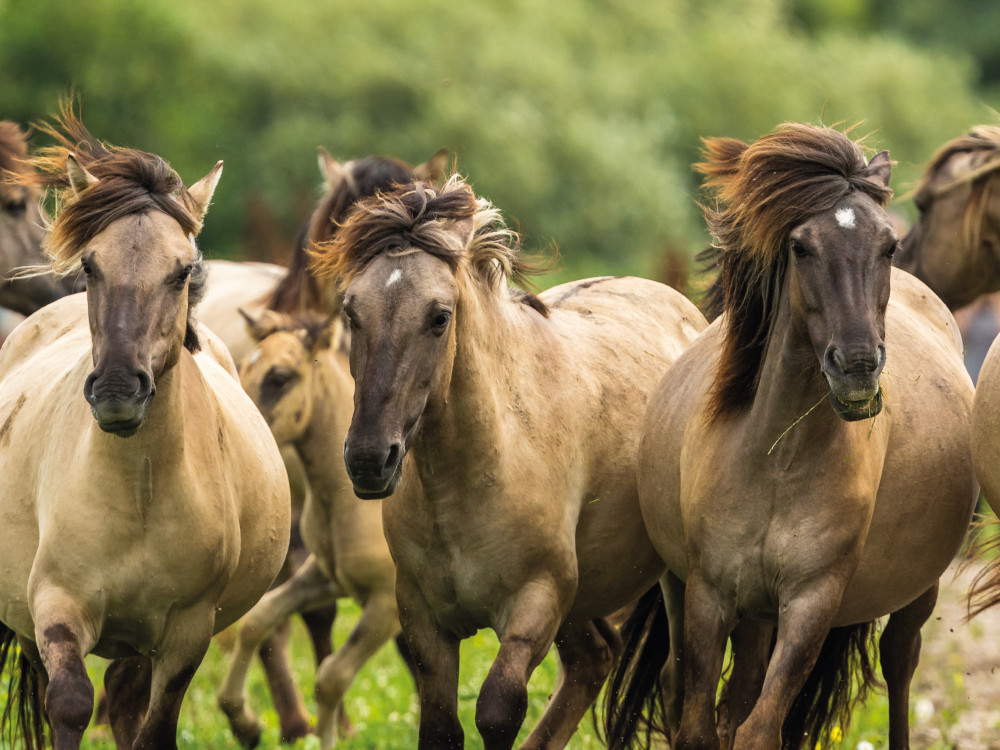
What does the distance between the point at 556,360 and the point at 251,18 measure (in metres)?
32.9

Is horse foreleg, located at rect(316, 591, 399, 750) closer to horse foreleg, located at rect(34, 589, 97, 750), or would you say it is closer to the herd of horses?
the herd of horses

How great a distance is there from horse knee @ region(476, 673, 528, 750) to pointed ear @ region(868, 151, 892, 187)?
2.12m

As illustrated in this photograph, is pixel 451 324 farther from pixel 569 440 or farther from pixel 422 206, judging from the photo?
pixel 569 440

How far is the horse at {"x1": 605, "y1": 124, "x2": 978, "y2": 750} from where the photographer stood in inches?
176

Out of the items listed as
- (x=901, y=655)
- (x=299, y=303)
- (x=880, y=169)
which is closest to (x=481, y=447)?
(x=880, y=169)

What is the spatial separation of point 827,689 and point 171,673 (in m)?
2.75

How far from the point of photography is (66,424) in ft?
17.1

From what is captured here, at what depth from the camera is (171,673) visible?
5.10 metres

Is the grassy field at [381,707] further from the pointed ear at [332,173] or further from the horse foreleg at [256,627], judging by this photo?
the pointed ear at [332,173]

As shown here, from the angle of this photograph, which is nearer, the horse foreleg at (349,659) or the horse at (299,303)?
the horse foreleg at (349,659)

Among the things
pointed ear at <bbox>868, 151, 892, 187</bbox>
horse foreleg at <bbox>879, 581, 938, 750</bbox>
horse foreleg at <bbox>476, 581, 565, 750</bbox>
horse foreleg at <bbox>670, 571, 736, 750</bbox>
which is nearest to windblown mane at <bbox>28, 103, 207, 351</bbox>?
horse foreleg at <bbox>476, 581, 565, 750</bbox>

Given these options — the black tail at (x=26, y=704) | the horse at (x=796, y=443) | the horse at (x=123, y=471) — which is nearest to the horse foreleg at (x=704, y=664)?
the horse at (x=796, y=443)

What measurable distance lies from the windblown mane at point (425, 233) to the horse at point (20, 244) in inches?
111

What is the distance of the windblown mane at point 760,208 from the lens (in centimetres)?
462
